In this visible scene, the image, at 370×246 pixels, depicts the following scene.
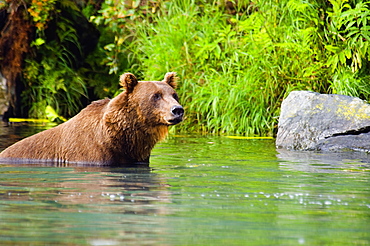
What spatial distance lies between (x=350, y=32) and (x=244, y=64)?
2185mm

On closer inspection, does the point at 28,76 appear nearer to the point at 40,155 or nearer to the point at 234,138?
the point at 234,138

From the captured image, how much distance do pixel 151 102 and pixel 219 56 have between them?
15.7 ft

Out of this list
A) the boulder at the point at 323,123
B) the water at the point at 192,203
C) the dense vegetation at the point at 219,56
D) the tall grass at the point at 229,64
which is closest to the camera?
the water at the point at 192,203

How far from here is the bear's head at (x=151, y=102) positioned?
6.44 meters

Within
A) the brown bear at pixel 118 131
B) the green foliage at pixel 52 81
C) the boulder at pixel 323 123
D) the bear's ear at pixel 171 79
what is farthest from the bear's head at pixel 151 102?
the green foliage at pixel 52 81

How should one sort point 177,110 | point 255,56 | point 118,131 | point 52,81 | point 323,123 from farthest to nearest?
point 52,81 < point 255,56 < point 323,123 < point 118,131 < point 177,110

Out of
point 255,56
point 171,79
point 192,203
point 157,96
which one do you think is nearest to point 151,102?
point 157,96

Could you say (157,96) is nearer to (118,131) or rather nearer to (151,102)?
(151,102)

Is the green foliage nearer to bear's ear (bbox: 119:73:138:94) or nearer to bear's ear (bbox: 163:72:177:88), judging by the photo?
bear's ear (bbox: 163:72:177:88)

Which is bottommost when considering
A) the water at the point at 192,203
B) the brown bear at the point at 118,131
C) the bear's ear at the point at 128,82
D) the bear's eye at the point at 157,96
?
the water at the point at 192,203

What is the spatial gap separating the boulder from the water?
1047mm

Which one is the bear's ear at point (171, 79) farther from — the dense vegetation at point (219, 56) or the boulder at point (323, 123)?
the dense vegetation at point (219, 56)

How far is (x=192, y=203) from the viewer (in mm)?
4441

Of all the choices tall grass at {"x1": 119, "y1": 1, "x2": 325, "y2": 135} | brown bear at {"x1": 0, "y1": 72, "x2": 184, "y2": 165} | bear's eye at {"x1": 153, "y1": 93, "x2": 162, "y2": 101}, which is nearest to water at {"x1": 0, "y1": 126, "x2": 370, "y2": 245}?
brown bear at {"x1": 0, "y1": 72, "x2": 184, "y2": 165}
